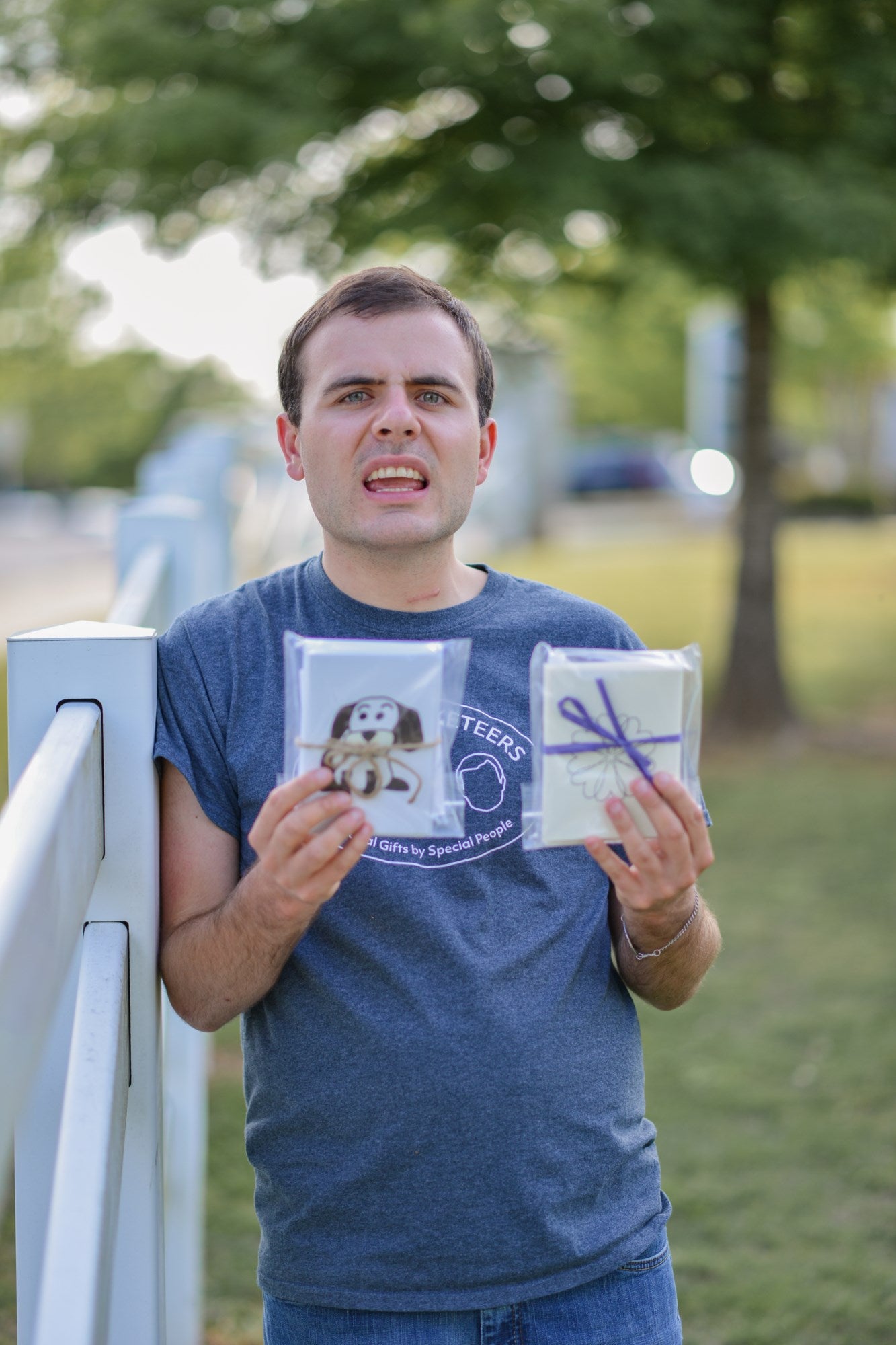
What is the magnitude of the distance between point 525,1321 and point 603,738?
29.8 inches

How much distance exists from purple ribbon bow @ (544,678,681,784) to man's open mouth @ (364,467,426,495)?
1.34ft

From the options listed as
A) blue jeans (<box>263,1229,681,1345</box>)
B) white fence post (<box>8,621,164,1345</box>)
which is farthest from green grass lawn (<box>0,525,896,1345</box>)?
white fence post (<box>8,621,164,1345</box>)

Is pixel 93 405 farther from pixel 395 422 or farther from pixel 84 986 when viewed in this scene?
pixel 84 986

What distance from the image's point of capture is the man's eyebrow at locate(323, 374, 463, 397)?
1853 millimetres

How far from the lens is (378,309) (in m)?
1.88

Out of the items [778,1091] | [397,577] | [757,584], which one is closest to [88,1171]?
[397,577]

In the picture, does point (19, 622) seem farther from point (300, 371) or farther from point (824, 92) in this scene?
point (300, 371)

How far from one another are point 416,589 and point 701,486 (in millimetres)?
4842

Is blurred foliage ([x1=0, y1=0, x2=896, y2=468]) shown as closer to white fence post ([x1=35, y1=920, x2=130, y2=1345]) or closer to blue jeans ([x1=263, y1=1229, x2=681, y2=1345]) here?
blue jeans ([x1=263, y1=1229, x2=681, y2=1345])

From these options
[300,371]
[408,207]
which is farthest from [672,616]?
[300,371]

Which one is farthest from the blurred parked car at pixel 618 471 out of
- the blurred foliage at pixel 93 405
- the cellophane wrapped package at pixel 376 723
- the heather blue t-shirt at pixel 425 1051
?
the cellophane wrapped package at pixel 376 723

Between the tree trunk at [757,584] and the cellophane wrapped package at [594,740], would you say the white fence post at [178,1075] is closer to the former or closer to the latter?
the cellophane wrapped package at [594,740]

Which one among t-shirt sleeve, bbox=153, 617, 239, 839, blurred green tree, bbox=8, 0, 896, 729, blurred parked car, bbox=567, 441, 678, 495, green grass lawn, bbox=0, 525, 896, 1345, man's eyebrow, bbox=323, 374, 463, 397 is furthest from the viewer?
blurred parked car, bbox=567, 441, 678, 495

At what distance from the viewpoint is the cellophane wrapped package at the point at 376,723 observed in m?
1.48
